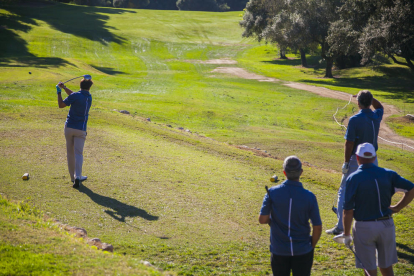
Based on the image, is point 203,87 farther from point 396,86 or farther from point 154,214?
point 154,214

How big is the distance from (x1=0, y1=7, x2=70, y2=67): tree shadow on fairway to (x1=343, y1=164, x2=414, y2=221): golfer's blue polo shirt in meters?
40.6

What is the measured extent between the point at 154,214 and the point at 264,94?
111 feet

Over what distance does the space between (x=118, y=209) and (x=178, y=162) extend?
5.28 meters

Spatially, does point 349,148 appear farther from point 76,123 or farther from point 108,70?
point 108,70

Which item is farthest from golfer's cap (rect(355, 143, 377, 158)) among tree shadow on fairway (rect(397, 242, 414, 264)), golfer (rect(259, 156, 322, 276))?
tree shadow on fairway (rect(397, 242, 414, 264))

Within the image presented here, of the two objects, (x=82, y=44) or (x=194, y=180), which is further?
(x=82, y=44)

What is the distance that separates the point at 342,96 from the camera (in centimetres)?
4188

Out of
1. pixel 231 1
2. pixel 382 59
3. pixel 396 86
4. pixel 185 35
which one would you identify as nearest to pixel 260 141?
pixel 396 86

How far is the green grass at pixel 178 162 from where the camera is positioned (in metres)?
8.51

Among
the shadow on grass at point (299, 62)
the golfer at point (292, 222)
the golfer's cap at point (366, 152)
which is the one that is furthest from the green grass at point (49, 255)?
the shadow on grass at point (299, 62)

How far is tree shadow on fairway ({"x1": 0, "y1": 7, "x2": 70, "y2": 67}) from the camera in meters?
45.1

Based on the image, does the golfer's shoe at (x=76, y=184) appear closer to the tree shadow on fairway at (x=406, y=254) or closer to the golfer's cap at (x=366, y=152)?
the golfer's cap at (x=366, y=152)

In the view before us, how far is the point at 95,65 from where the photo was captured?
5644 centimetres

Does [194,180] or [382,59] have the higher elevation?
[382,59]
